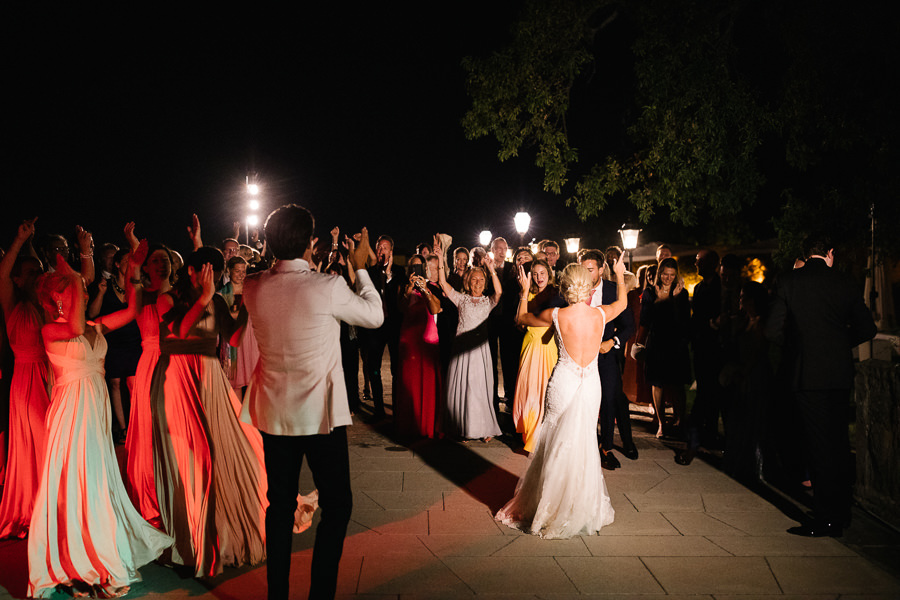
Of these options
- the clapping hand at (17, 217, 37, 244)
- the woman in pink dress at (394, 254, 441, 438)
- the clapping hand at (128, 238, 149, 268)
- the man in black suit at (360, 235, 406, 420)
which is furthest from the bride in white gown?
the man in black suit at (360, 235, 406, 420)

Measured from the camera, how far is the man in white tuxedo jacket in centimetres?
333

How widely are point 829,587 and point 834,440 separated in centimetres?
129

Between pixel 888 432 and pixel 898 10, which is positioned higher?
pixel 898 10

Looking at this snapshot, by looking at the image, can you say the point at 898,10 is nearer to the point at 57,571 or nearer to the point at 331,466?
the point at 331,466

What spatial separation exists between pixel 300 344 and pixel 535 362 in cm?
446

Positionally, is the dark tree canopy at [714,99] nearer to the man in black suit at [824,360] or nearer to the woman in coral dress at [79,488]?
the man in black suit at [824,360]

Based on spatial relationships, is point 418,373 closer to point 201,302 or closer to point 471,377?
point 471,377

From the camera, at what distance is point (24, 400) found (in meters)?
4.98

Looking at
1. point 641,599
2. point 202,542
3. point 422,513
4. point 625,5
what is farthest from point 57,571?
point 625,5

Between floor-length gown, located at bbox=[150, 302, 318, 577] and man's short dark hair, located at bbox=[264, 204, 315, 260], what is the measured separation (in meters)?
1.34

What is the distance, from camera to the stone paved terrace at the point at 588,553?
403 centimetres

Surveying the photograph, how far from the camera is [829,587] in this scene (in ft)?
13.4

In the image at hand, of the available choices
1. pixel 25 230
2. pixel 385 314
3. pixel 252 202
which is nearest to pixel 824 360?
pixel 385 314

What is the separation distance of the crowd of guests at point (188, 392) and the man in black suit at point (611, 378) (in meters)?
0.02
